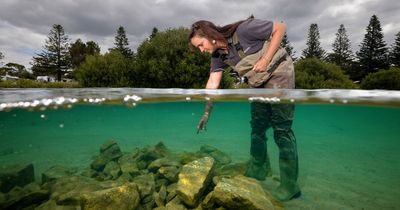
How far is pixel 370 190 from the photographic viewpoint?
662 cm

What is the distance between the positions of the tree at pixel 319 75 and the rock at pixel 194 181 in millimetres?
28963

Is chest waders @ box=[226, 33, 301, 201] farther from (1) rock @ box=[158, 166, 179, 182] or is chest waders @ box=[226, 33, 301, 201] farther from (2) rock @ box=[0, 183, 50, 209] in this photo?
(2) rock @ box=[0, 183, 50, 209]

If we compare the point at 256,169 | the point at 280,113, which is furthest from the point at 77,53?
the point at 280,113

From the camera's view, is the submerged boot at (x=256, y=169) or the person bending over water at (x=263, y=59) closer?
the person bending over water at (x=263, y=59)

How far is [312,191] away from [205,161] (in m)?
2.66

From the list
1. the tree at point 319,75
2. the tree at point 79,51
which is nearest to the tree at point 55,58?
the tree at point 79,51

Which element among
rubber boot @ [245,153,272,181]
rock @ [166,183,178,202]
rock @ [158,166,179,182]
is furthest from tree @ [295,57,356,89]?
rock @ [166,183,178,202]

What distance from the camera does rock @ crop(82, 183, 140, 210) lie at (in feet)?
13.3

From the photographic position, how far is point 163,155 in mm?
7148

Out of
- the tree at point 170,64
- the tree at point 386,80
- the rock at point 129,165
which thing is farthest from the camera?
the tree at point 386,80

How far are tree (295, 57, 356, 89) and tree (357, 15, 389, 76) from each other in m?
25.5

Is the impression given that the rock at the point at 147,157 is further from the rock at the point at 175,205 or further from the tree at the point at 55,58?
Answer: the tree at the point at 55,58

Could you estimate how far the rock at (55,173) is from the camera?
19.1ft

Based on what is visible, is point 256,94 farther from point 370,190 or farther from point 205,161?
point 370,190
